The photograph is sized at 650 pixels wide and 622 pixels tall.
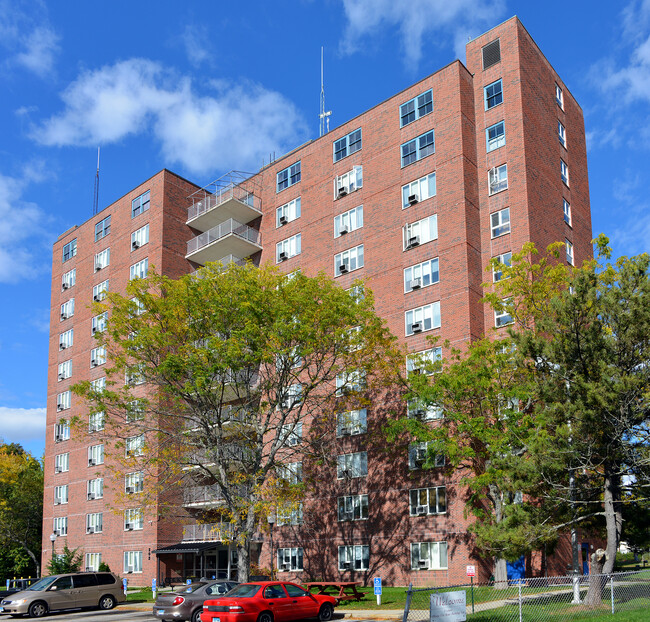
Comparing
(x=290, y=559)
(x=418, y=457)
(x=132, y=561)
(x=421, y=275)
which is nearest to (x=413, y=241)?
(x=421, y=275)

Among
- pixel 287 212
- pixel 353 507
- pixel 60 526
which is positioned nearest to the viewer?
pixel 353 507

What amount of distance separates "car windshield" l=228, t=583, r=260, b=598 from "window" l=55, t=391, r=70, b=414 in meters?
41.2

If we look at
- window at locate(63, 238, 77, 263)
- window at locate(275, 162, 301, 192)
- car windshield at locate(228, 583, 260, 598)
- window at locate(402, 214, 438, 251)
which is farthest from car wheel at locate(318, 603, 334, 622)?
window at locate(63, 238, 77, 263)

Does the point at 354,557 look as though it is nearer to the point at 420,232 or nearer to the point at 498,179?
the point at 420,232

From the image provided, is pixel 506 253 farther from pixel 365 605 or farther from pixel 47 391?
pixel 47 391

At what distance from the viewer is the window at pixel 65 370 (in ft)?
200

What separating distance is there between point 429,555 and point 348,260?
57.8ft

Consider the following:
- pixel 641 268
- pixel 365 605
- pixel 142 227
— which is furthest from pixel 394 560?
pixel 142 227

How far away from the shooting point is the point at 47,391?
63562 millimetres

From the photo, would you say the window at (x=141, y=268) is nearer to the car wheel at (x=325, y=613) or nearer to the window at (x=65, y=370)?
the window at (x=65, y=370)

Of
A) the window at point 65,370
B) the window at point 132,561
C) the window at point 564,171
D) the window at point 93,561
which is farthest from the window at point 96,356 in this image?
the window at point 564,171

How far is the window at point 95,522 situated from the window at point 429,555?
25.6 metres

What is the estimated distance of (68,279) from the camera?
210 feet

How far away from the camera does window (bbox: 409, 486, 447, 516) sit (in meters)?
37.1
